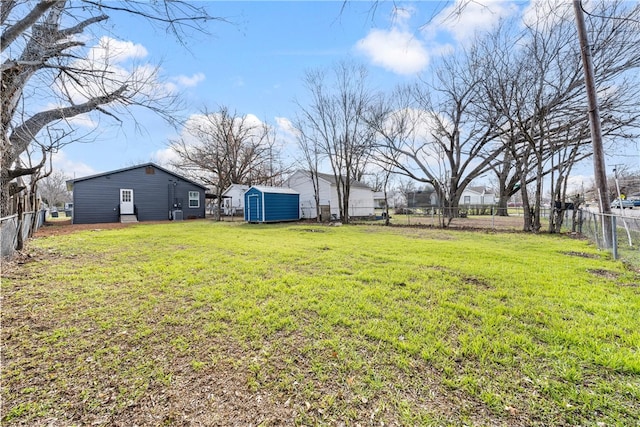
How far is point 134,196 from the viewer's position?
17.2 meters

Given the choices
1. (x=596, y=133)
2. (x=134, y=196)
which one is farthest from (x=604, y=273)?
(x=134, y=196)

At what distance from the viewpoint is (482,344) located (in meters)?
2.35

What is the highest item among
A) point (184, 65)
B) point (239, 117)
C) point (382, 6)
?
point (239, 117)

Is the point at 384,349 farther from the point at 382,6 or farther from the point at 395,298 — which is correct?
the point at 382,6

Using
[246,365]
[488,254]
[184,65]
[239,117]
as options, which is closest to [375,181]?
[239,117]

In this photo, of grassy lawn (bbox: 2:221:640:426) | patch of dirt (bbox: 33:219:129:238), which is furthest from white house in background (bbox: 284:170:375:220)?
grassy lawn (bbox: 2:221:640:426)

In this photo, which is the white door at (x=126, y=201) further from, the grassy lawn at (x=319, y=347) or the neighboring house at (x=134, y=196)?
the grassy lawn at (x=319, y=347)

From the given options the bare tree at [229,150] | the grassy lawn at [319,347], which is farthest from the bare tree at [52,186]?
the grassy lawn at [319,347]

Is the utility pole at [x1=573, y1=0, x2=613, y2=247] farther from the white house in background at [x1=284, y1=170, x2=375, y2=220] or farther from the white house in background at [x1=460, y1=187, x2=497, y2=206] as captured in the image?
the white house in background at [x1=460, y1=187, x2=497, y2=206]

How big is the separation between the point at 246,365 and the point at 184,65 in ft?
15.7

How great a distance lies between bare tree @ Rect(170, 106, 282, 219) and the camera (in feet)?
76.7

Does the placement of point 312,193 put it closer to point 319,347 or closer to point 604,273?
point 604,273

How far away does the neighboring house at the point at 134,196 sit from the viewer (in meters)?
15.5

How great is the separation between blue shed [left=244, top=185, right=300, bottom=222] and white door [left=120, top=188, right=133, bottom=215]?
763 cm
